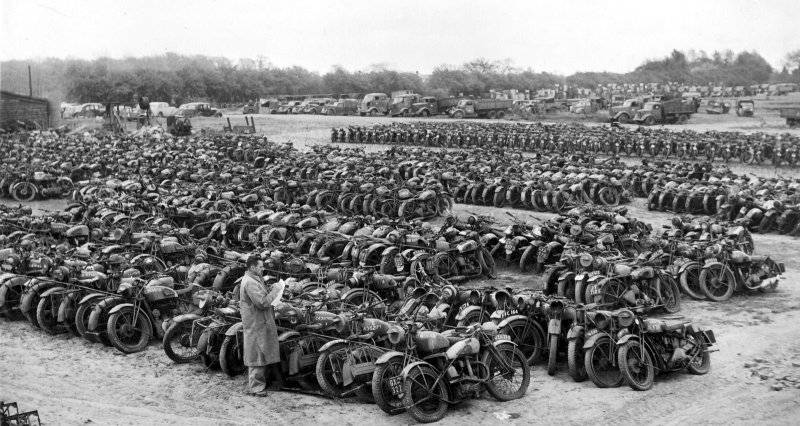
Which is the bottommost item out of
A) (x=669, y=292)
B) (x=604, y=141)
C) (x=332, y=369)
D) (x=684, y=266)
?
(x=332, y=369)

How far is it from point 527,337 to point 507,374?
1021 millimetres

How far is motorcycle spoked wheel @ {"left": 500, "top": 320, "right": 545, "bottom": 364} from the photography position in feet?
25.8

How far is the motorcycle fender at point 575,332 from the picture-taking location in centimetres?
743

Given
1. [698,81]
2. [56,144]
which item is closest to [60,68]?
[56,144]

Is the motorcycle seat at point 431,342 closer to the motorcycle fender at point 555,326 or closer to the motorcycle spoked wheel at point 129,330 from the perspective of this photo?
the motorcycle fender at point 555,326

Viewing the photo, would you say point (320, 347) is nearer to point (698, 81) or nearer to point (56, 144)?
point (56, 144)

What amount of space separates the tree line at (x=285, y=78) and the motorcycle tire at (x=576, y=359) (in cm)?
3972

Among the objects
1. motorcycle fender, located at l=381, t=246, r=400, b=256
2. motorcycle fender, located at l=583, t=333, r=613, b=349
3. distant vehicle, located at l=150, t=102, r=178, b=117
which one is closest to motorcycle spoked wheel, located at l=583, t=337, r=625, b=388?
motorcycle fender, located at l=583, t=333, r=613, b=349

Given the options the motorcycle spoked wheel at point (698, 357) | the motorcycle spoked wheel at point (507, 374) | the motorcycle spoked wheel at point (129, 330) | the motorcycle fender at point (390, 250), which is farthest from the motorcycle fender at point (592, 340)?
the motorcycle spoked wheel at point (129, 330)

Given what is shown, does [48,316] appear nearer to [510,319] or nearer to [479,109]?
[510,319]

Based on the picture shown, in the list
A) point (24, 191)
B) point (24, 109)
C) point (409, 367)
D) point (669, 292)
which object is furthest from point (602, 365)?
point (24, 109)

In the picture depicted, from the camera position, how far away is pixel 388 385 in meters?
6.68

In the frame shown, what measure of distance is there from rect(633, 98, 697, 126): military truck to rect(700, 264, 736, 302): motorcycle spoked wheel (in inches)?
1212

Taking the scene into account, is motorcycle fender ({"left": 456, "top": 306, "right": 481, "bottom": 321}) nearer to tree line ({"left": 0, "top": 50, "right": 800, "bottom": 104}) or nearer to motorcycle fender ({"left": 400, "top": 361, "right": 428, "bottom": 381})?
motorcycle fender ({"left": 400, "top": 361, "right": 428, "bottom": 381})
